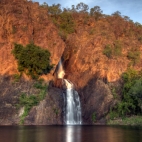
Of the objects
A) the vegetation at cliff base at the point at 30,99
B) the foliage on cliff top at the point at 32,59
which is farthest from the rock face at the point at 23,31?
the vegetation at cliff base at the point at 30,99

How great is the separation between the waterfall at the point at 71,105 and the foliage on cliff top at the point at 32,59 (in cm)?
782

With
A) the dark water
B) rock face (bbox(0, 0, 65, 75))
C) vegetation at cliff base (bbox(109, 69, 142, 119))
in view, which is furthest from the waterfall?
the dark water

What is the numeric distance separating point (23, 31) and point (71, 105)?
792 inches

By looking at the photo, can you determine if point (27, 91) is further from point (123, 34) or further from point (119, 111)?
point (123, 34)

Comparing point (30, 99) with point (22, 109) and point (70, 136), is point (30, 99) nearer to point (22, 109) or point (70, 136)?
point (22, 109)

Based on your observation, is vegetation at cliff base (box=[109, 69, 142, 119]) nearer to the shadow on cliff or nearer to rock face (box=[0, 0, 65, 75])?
the shadow on cliff

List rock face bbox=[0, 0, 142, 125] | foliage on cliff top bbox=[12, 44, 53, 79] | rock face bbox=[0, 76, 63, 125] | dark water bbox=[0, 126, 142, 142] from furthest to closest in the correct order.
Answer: foliage on cliff top bbox=[12, 44, 53, 79] → rock face bbox=[0, 0, 142, 125] → rock face bbox=[0, 76, 63, 125] → dark water bbox=[0, 126, 142, 142]

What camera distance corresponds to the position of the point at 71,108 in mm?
60500

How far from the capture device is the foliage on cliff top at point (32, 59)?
5738 cm

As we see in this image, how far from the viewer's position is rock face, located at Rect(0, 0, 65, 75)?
60.2 meters

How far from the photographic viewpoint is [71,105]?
60.8 meters

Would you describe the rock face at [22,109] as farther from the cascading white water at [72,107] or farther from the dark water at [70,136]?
the dark water at [70,136]

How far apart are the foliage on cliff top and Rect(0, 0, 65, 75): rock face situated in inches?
75.8

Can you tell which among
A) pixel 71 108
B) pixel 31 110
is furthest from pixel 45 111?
pixel 71 108
